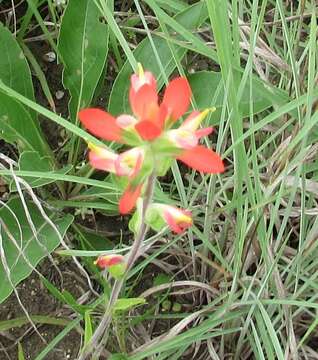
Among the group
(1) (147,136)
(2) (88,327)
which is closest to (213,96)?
(2) (88,327)

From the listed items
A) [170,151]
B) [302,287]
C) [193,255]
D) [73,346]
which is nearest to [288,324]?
[302,287]

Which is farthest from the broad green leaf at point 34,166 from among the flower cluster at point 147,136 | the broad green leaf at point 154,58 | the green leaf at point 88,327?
the flower cluster at point 147,136

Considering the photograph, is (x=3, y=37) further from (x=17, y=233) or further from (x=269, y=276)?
(x=269, y=276)

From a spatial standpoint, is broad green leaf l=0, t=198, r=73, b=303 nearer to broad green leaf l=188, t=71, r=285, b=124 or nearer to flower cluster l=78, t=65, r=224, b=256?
broad green leaf l=188, t=71, r=285, b=124

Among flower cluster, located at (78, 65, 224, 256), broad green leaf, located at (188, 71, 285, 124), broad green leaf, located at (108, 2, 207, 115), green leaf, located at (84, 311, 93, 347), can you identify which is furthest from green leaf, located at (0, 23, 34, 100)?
flower cluster, located at (78, 65, 224, 256)

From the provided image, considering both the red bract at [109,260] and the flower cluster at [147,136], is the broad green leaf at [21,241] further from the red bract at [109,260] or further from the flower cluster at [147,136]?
the flower cluster at [147,136]

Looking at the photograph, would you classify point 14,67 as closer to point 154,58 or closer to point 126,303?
point 154,58
